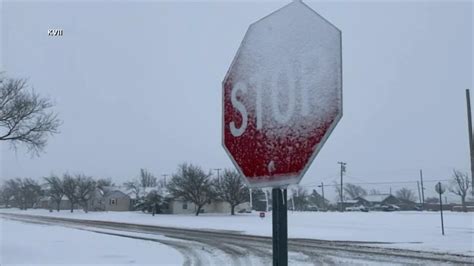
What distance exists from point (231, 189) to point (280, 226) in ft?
202

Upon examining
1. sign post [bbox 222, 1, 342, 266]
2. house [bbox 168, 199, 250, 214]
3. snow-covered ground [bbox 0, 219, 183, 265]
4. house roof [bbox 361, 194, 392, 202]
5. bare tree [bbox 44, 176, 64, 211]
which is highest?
bare tree [bbox 44, 176, 64, 211]

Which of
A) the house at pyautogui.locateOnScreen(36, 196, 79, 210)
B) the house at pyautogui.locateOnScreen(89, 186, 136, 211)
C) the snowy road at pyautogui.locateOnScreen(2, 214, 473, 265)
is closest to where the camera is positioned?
the snowy road at pyautogui.locateOnScreen(2, 214, 473, 265)

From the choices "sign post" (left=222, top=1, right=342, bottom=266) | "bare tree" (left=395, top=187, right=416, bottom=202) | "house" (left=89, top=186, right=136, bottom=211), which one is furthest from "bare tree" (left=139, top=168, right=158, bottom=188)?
"sign post" (left=222, top=1, right=342, bottom=266)

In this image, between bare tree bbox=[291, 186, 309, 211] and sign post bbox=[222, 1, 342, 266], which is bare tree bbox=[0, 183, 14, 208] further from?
sign post bbox=[222, 1, 342, 266]

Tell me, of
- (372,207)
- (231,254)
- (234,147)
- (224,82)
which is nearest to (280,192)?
(234,147)

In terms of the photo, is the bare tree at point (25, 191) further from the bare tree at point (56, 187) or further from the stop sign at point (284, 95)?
the stop sign at point (284, 95)

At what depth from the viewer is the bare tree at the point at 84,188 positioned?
90.5m

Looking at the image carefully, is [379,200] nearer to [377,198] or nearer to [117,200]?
[377,198]

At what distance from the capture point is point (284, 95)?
156cm

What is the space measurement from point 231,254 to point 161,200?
50040mm

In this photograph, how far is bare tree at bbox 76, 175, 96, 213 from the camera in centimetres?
9050

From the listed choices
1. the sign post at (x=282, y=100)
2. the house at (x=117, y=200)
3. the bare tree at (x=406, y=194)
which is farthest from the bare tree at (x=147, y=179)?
the sign post at (x=282, y=100)

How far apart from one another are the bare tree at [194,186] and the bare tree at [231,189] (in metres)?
1.34

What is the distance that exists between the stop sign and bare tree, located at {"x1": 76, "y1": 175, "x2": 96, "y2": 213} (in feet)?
302
